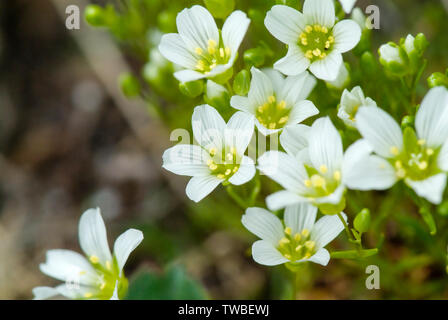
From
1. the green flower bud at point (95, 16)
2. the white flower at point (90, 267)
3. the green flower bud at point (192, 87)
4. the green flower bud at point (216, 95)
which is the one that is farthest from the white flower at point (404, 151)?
the green flower bud at point (95, 16)

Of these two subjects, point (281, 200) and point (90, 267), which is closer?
point (281, 200)

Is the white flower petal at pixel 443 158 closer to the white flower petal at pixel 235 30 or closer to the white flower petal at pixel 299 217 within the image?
the white flower petal at pixel 299 217

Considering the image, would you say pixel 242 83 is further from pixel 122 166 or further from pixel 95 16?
pixel 122 166

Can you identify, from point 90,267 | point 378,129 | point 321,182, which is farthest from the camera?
point 90,267

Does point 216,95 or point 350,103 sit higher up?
point 216,95

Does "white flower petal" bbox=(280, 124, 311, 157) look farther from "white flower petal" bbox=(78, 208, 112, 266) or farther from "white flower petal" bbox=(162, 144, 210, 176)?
"white flower petal" bbox=(78, 208, 112, 266)

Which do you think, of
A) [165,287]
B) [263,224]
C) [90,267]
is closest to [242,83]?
[263,224]

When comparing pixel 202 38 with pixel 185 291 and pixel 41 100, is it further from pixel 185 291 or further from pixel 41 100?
pixel 41 100
